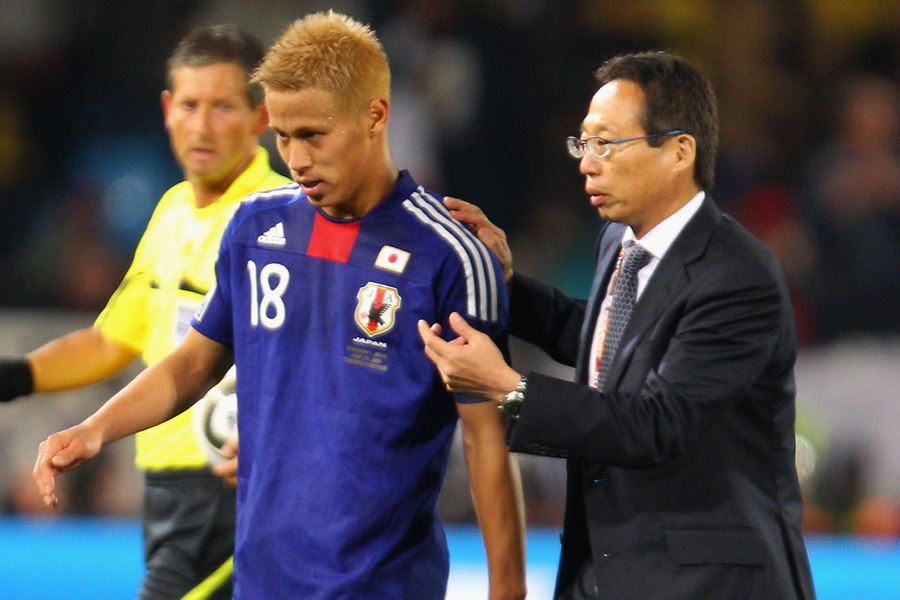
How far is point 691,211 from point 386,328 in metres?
0.66

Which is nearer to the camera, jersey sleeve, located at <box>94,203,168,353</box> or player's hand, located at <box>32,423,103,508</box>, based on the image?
player's hand, located at <box>32,423,103,508</box>

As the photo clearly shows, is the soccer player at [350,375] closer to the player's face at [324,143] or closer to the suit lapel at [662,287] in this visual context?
the player's face at [324,143]

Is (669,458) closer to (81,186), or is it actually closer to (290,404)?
(290,404)

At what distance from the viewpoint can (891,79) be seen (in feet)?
25.7

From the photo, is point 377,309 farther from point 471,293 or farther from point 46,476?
point 46,476

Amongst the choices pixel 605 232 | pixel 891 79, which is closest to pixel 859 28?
pixel 891 79

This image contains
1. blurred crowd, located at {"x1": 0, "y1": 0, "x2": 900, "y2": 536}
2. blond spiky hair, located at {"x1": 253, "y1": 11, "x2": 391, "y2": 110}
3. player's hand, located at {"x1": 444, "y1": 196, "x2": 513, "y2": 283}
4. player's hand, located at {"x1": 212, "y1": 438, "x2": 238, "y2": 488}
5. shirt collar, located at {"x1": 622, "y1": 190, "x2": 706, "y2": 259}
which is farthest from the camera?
blurred crowd, located at {"x1": 0, "y1": 0, "x2": 900, "y2": 536}

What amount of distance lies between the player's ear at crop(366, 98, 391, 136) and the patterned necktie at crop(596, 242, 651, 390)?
569mm

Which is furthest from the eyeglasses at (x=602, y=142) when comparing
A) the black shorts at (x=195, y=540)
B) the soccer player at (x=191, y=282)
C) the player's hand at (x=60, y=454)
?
the black shorts at (x=195, y=540)

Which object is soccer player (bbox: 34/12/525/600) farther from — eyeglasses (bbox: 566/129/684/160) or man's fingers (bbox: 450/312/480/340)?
eyeglasses (bbox: 566/129/684/160)

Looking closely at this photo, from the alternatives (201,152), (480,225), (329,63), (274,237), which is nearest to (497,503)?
(480,225)

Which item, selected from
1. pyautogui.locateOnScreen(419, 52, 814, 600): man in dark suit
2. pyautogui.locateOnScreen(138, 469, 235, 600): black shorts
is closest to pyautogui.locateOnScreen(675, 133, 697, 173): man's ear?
pyautogui.locateOnScreen(419, 52, 814, 600): man in dark suit

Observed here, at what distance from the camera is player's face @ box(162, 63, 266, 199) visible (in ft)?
11.5

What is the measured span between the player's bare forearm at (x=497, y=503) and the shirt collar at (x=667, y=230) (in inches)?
18.0
